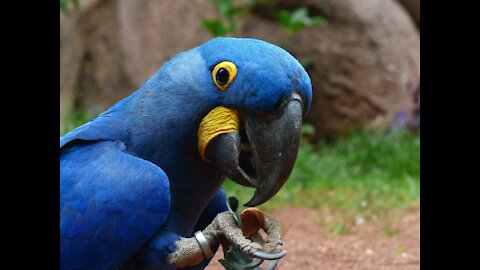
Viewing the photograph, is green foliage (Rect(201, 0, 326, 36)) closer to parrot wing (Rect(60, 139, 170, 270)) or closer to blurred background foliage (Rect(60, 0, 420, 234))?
blurred background foliage (Rect(60, 0, 420, 234))

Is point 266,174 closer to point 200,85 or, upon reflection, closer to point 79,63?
point 200,85

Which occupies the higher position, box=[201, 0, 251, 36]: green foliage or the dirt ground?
box=[201, 0, 251, 36]: green foliage

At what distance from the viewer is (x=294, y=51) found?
6.70m

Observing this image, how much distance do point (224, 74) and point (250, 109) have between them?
0.47 feet

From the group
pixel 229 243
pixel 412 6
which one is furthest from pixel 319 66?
pixel 229 243

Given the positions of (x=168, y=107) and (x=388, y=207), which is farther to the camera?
(x=388, y=207)

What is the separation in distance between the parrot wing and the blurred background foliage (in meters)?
2.54

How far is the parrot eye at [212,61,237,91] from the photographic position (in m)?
2.17

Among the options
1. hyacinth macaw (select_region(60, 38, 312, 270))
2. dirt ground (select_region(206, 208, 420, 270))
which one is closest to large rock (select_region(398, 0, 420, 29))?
dirt ground (select_region(206, 208, 420, 270))
